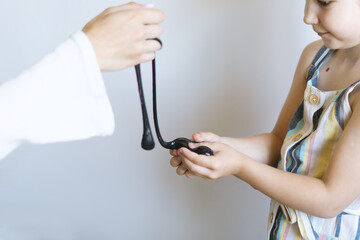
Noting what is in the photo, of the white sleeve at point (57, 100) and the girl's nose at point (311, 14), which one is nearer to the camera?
the white sleeve at point (57, 100)

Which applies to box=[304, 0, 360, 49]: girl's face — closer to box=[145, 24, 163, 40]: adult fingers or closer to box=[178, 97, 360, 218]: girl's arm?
box=[178, 97, 360, 218]: girl's arm

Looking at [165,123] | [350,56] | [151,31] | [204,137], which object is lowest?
[165,123]

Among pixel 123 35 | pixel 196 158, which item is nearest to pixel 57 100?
pixel 123 35

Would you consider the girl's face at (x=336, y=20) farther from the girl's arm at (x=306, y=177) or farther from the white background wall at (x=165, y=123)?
the white background wall at (x=165, y=123)

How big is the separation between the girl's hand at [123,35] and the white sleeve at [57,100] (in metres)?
0.02

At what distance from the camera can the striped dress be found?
70 cm

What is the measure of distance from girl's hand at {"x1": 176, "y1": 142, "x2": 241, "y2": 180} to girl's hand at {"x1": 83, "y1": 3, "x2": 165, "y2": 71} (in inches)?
7.6

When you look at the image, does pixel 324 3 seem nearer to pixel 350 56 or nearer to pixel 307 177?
pixel 350 56

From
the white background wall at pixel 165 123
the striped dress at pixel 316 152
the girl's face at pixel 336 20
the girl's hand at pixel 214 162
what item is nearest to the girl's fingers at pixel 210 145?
the girl's hand at pixel 214 162

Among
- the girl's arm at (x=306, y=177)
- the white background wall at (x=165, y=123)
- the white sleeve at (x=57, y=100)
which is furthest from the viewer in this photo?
the white background wall at (x=165, y=123)

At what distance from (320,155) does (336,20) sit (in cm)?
22

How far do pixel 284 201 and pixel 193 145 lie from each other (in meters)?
0.17

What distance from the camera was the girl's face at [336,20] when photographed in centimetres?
65

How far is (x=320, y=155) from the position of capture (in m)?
0.71
